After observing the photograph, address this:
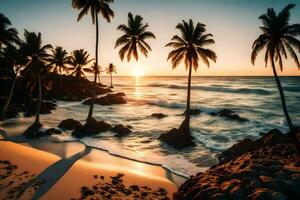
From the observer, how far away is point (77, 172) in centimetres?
1475

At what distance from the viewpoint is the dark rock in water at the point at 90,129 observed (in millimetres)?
26016

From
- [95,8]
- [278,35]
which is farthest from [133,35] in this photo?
[278,35]

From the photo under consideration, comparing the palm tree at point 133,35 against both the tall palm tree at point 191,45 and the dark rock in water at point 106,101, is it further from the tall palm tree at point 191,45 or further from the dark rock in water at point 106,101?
the dark rock in water at point 106,101

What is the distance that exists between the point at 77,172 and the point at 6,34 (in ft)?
90.7

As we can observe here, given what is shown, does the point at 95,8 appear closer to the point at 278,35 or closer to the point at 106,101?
the point at 278,35

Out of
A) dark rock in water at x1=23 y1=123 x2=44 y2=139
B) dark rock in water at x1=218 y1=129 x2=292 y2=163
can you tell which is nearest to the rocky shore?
dark rock in water at x1=218 y1=129 x2=292 y2=163

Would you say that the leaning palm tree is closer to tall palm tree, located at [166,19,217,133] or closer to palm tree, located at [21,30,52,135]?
tall palm tree, located at [166,19,217,133]

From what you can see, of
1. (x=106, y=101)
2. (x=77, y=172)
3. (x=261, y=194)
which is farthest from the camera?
(x=106, y=101)

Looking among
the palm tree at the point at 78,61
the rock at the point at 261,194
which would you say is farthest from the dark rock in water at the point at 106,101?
the rock at the point at 261,194

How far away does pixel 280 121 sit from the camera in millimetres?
38656

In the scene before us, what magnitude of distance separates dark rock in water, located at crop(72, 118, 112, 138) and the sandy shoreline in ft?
18.8

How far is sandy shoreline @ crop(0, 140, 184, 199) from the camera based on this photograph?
40.5ft

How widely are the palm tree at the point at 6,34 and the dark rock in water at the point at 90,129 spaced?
1737 cm

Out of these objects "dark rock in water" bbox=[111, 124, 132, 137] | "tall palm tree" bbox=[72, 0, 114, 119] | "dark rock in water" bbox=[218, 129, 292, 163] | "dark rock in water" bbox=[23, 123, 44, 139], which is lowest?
"dark rock in water" bbox=[111, 124, 132, 137]
